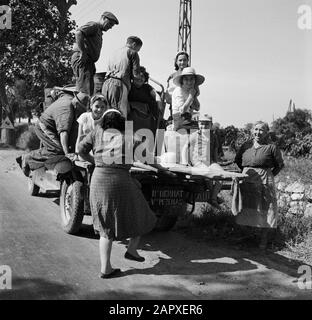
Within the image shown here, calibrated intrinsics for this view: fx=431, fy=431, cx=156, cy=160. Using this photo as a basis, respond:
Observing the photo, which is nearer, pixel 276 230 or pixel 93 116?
pixel 93 116

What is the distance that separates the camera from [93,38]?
23.6 ft

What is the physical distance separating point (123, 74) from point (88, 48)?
1.48 meters

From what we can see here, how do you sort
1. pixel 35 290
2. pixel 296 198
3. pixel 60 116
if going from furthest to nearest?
1. pixel 296 198
2. pixel 60 116
3. pixel 35 290

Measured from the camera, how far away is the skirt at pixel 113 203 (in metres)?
4.36

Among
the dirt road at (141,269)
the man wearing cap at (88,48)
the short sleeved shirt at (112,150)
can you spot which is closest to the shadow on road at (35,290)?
the dirt road at (141,269)

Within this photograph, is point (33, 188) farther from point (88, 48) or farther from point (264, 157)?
point (264, 157)

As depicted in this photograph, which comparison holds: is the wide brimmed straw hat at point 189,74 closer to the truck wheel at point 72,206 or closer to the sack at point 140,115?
the sack at point 140,115

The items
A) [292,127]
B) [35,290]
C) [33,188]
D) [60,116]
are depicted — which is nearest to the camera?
[35,290]

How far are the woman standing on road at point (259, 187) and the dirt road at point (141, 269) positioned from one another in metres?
0.43

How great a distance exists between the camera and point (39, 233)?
5918 mm

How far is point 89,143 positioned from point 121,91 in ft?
5.81

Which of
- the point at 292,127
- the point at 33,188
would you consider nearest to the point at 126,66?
the point at 33,188

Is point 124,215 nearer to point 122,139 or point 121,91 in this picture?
point 122,139
